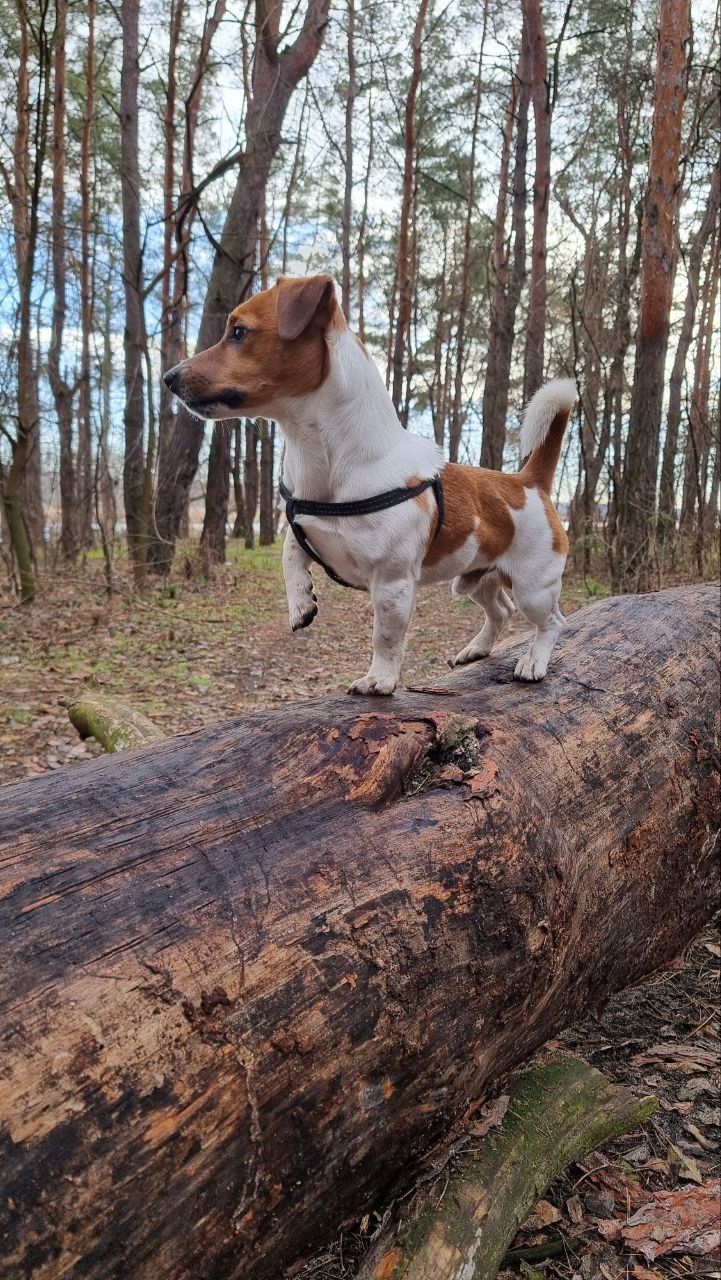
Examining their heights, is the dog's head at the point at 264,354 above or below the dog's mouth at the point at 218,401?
above

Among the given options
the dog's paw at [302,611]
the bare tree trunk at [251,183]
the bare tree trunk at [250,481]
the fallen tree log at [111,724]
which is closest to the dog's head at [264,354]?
the dog's paw at [302,611]

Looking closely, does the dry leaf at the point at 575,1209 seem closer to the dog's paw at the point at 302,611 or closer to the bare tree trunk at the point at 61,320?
the dog's paw at the point at 302,611

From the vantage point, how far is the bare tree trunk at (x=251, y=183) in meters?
10.2

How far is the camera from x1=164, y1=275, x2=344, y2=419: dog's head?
7.45 feet

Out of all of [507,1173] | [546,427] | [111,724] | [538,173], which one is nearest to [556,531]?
[546,427]

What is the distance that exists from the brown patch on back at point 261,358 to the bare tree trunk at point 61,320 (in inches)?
288

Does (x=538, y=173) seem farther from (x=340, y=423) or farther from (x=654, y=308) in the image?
(x=340, y=423)

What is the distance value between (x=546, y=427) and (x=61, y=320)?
15.4 metres

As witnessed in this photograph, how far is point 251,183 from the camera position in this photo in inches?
416

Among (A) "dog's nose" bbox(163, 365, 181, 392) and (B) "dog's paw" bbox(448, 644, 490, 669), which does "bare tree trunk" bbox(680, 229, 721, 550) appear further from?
(A) "dog's nose" bbox(163, 365, 181, 392)

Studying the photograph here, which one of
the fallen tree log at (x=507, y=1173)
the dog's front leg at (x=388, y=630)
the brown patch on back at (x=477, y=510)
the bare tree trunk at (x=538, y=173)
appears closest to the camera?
the fallen tree log at (x=507, y=1173)

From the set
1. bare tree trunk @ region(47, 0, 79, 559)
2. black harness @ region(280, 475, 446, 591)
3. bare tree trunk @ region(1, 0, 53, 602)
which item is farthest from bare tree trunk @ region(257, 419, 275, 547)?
black harness @ region(280, 475, 446, 591)

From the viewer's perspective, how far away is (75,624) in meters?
7.99

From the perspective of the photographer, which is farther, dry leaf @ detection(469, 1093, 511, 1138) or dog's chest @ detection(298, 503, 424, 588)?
dog's chest @ detection(298, 503, 424, 588)
